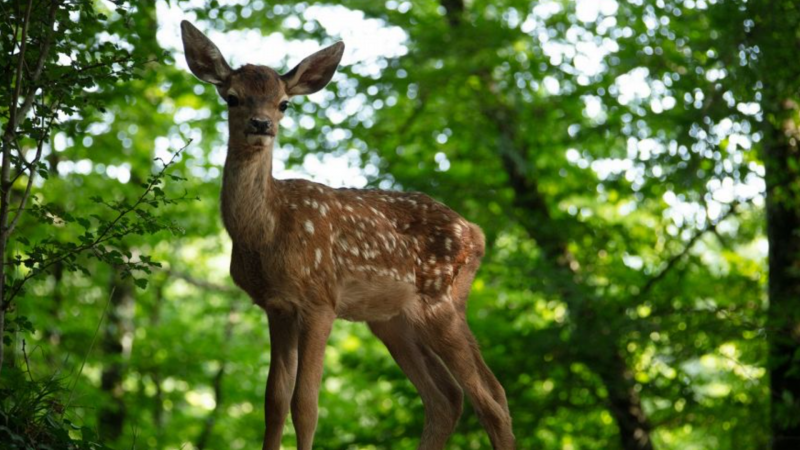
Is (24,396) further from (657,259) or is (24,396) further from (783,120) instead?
(657,259)

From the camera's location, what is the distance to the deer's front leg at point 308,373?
4680 mm

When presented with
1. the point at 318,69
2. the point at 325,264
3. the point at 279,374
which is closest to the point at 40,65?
the point at 318,69

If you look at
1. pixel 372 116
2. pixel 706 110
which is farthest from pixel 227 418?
pixel 706 110

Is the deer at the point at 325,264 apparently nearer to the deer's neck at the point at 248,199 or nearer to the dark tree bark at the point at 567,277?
the deer's neck at the point at 248,199

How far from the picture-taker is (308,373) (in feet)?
15.4

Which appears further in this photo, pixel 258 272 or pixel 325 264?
pixel 325 264

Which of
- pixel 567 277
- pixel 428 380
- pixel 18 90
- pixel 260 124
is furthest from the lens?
pixel 567 277

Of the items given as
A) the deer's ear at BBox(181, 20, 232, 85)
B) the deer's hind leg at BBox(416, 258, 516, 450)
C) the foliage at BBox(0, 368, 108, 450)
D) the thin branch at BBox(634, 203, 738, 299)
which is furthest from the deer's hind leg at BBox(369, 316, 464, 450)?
the thin branch at BBox(634, 203, 738, 299)

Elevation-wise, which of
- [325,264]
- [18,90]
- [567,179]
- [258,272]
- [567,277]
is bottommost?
[258,272]

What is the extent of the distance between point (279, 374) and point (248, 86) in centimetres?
133

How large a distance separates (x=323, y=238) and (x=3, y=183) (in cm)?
147

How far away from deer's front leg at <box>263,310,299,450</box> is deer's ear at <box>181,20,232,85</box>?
3.72 ft

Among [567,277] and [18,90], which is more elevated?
[567,277]

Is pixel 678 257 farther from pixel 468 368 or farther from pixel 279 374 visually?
pixel 279 374
